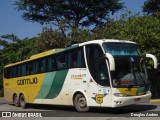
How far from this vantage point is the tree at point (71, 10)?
4472 centimetres

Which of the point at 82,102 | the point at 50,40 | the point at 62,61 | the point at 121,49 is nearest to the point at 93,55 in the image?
the point at 121,49

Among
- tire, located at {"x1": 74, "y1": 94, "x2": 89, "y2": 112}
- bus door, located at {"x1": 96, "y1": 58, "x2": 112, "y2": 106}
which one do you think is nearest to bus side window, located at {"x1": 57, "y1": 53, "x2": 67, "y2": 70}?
tire, located at {"x1": 74, "y1": 94, "x2": 89, "y2": 112}

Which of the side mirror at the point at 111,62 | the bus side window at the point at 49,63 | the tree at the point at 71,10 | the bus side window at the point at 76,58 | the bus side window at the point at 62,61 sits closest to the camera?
the side mirror at the point at 111,62

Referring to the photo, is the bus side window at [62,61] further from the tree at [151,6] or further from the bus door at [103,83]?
the tree at [151,6]

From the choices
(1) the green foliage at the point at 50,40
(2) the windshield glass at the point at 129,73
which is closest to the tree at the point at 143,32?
(1) the green foliage at the point at 50,40

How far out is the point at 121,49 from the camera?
53.7 ft

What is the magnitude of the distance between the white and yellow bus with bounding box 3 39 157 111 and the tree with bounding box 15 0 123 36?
24494mm

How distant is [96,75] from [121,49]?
1.54 m

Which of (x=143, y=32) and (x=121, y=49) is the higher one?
(x=143, y=32)

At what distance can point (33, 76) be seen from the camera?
22.2 meters

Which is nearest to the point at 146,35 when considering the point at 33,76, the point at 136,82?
the point at 33,76

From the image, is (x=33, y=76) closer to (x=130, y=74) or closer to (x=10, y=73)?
(x=10, y=73)

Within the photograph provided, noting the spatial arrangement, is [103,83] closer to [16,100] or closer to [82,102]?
[82,102]

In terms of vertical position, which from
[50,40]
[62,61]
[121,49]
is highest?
[50,40]
